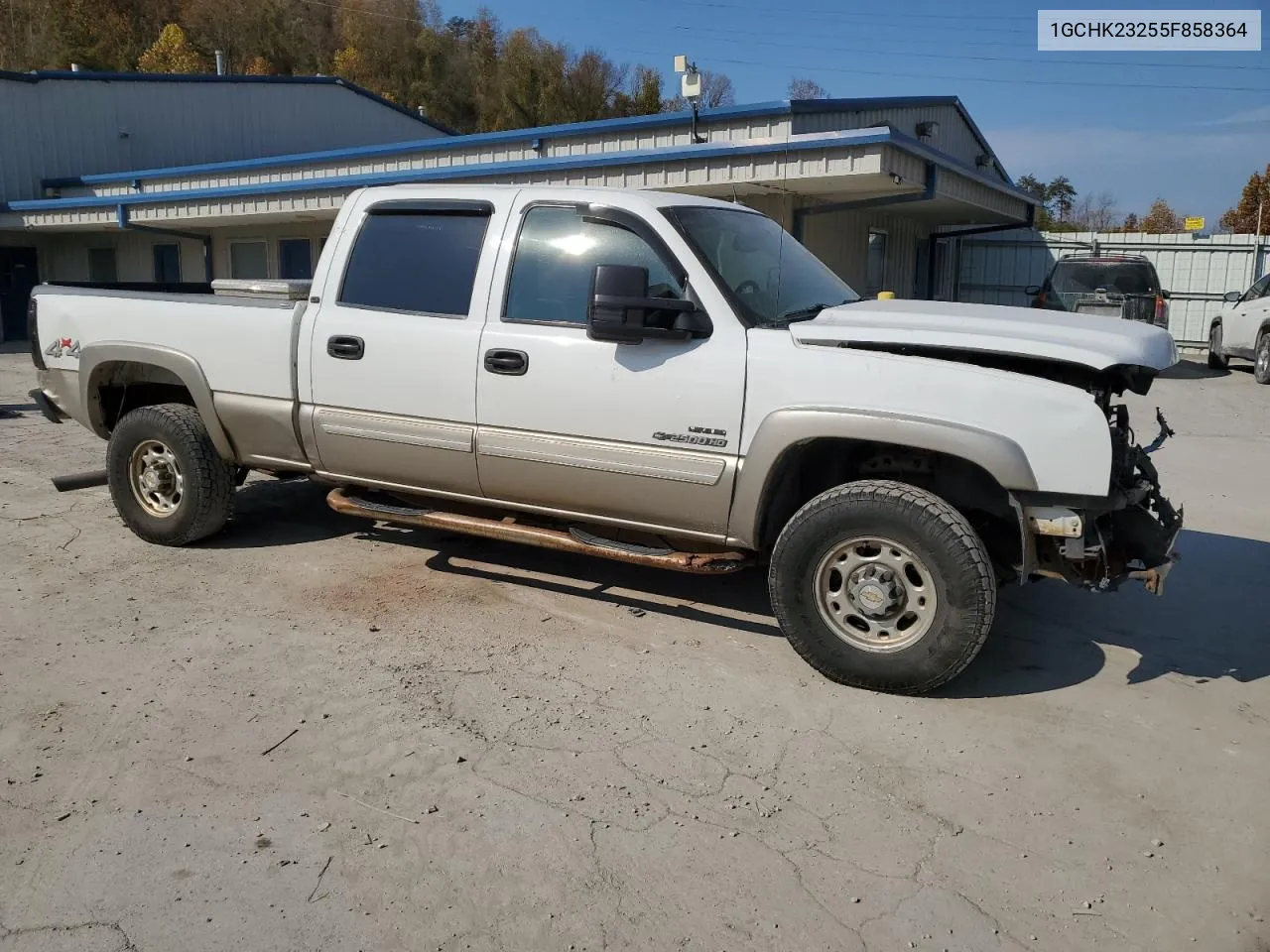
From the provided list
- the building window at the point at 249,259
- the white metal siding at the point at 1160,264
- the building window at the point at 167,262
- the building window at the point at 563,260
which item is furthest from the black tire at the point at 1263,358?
the building window at the point at 167,262

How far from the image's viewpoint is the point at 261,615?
5.05m

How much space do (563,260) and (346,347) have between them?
4.01 ft

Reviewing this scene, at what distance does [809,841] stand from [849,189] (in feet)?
36.1

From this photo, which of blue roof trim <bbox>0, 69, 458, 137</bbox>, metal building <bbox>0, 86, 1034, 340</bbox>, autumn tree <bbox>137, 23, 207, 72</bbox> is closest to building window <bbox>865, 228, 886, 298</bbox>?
metal building <bbox>0, 86, 1034, 340</bbox>

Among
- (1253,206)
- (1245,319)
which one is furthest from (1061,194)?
(1245,319)

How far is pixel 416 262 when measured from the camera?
206 inches

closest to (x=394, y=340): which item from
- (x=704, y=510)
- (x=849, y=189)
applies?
(x=704, y=510)

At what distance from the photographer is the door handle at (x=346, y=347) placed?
5195mm

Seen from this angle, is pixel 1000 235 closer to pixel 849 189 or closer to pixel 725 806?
pixel 849 189

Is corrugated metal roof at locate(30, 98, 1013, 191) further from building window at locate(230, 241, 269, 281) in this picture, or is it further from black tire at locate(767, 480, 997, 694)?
black tire at locate(767, 480, 997, 694)

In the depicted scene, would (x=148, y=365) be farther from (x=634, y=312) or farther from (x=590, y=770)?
(x=590, y=770)

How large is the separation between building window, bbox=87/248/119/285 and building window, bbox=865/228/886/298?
17.0 metres

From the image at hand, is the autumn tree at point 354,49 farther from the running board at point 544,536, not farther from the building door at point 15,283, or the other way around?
the running board at point 544,536

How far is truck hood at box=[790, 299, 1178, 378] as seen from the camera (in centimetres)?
393
